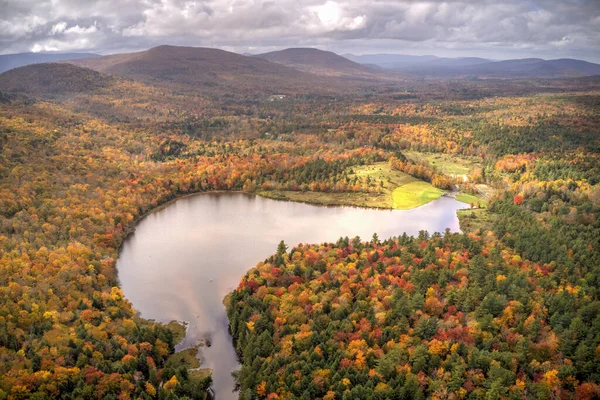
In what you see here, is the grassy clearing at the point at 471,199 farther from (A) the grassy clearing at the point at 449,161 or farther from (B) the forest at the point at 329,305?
(A) the grassy clearing at the point at 449,161

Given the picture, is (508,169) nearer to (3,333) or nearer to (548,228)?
(548,228)

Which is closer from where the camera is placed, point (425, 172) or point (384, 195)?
point (384, 195)

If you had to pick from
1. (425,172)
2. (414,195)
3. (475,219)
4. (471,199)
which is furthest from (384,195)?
(475,219)

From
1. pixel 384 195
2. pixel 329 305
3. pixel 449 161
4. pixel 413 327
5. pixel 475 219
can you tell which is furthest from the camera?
pixel 449 161

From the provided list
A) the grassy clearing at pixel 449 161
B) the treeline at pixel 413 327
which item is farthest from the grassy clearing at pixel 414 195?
the treeline at pixel 413 327

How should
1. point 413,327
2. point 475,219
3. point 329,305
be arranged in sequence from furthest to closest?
1. point 475,219
2. point 329,305
3. point 413,327

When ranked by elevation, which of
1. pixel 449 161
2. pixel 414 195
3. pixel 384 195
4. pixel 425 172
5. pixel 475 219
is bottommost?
pixel 475 219

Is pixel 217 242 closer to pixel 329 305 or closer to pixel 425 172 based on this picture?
pixel 329 305
